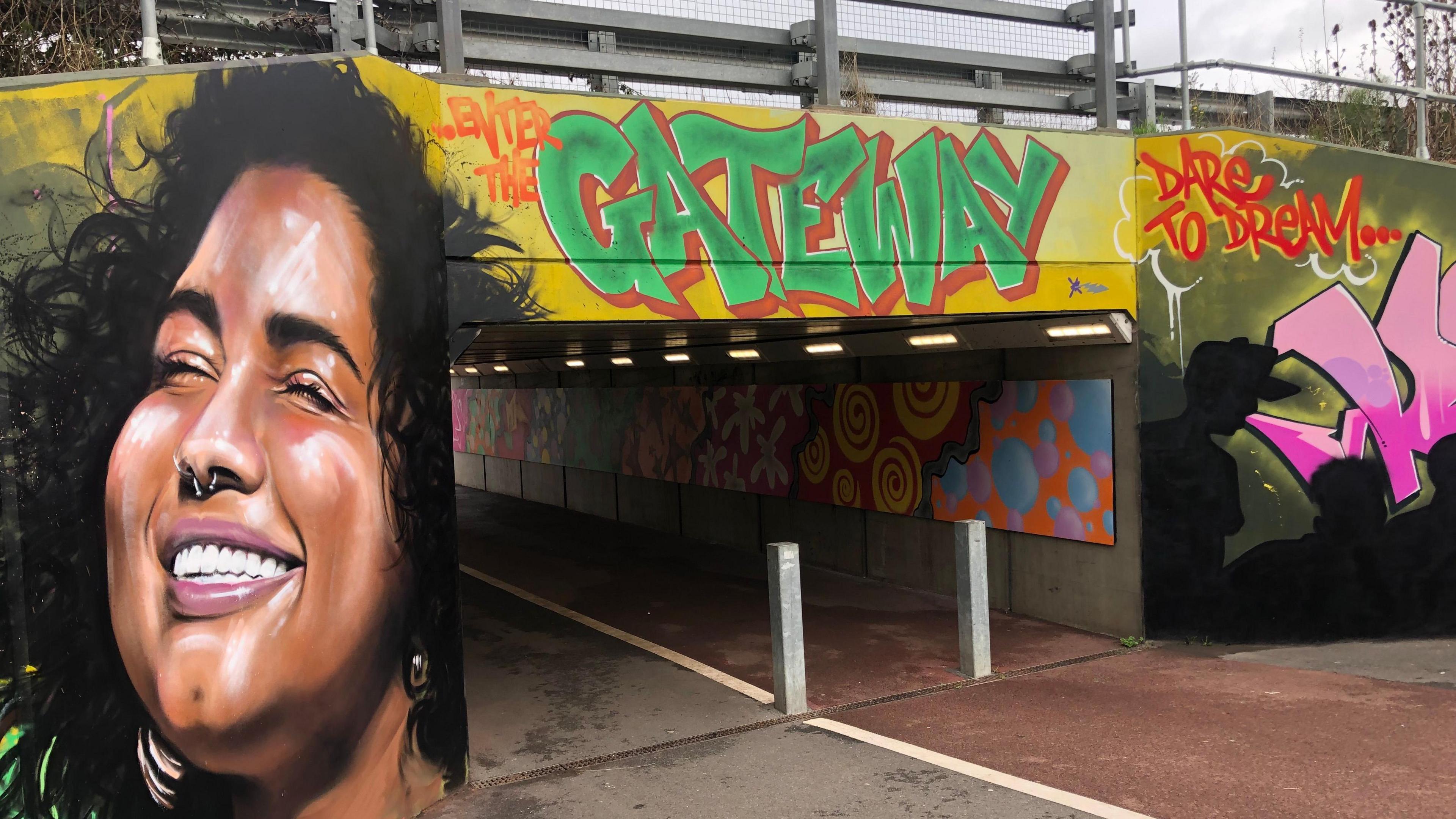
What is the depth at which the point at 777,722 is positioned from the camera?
7.68m

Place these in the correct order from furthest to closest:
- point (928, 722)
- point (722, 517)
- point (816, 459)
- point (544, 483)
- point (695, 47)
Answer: point (544, 483) → point (722, 517) → point (816, 459) → point (695, 47) → point (928, 722)

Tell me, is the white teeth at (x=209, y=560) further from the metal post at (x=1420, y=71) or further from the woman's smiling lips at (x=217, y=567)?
the metal post at (x=1420, y=71)

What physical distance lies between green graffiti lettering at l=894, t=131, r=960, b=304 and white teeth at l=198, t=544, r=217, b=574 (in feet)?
17.5

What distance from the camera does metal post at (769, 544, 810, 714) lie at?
783 cm

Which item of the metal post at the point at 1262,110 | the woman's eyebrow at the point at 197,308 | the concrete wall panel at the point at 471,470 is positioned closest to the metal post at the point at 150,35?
the woman's eyebrow at the point at 197,308

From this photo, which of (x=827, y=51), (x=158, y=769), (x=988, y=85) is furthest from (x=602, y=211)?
(x=988, y=85)

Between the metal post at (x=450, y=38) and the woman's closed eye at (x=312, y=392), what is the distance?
234cm

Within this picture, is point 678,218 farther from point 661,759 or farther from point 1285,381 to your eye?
point 1285,381

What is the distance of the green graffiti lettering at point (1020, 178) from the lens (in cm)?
867

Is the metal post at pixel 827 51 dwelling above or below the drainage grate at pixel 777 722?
above

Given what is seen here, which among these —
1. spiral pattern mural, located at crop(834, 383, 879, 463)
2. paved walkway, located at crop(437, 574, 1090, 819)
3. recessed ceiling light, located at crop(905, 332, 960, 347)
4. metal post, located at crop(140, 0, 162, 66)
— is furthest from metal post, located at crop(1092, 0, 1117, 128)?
metal post, located at crop(140, 0, 162, 66)

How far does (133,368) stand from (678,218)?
358 centimetres

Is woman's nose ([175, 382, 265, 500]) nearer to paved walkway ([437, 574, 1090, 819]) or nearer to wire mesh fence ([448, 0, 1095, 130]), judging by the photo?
paved walkway ([437, 574, 1090, 819])

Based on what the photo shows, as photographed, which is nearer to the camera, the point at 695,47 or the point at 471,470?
the point at 695,47
